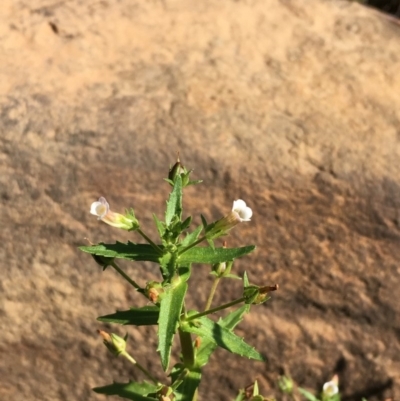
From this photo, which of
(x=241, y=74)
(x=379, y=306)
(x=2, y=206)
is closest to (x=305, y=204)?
(x=379, y=306)

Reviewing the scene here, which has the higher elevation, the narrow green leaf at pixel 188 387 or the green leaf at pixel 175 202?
the green leaf at pixel 175 202

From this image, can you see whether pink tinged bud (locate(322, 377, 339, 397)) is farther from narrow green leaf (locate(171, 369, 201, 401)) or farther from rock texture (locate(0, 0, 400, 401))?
narrow green leaf (locate(171, 369, 201, 401))

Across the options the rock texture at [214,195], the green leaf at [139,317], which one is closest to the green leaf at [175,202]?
the green leaf at [139,317]

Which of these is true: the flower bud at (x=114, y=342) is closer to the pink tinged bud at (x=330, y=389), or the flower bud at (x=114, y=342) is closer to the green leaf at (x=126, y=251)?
the green leaf at (x=126, y=251)

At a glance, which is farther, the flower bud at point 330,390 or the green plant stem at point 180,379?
the flower bud at point 330,390

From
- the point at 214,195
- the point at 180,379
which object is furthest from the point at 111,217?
the point at 214,195

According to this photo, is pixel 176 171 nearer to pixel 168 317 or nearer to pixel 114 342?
pixel 168 317

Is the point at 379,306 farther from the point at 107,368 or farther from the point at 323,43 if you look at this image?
the point at 323,43
